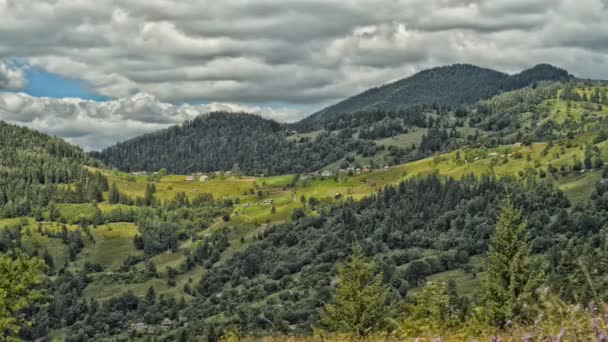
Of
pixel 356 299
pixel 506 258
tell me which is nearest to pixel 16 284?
pixel 356 299

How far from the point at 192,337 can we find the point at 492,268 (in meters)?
144

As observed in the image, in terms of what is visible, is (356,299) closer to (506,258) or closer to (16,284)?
(506,258)

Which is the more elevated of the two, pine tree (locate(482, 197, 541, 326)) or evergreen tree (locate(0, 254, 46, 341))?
evergreen tree (locate(0, 254, 46, 341))

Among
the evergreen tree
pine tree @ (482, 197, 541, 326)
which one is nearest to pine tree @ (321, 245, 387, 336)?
pine tree @ (482, 197, 541, 326)

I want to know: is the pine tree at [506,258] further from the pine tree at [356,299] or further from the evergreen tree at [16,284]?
the evergreen tree at [16,284]

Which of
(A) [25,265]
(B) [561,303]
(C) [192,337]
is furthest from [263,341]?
(C) [192,337]

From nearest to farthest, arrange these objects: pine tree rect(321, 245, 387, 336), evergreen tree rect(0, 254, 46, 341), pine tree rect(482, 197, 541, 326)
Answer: evergreen tree rect(0, 254, 46, 341), pine tree rect(482, 197, 541, 326), pine tree rect(321, 245, 387, 336)

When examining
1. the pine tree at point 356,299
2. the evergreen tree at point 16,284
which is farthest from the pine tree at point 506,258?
the evergreen tree at point 16,284

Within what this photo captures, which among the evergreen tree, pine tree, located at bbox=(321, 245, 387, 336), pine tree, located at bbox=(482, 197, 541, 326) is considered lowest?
pine tree, located at bbox=(321, 245, 387, 336)

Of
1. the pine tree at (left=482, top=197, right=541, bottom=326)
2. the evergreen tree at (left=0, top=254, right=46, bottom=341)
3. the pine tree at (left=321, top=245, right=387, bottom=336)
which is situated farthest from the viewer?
the pine tree at (left=321, top=245, right=387, bottom=336)

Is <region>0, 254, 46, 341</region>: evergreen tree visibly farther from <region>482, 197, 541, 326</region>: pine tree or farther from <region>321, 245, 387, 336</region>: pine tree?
<region>482, 197, 541, 326</region>: pine tree

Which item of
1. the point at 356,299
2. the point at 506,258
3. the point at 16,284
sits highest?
the point at 16,284

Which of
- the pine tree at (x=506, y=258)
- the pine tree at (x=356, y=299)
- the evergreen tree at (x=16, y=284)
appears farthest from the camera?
the pine tree at (x=356, y=299)

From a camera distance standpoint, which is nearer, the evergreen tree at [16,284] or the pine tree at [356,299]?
the evergreen tree at [16,284]
